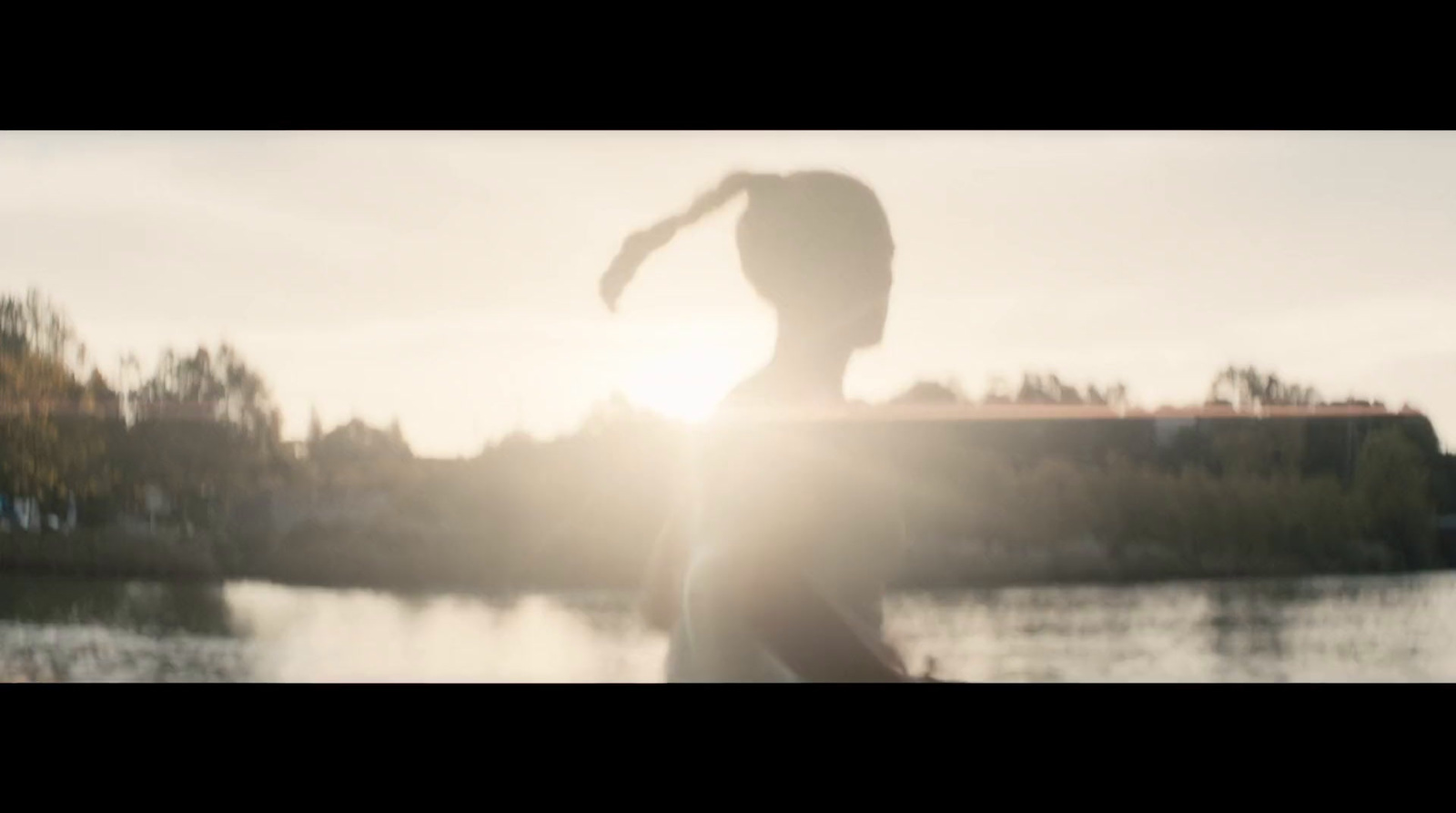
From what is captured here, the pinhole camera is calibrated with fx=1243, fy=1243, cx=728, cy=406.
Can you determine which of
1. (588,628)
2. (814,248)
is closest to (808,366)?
(814,248)

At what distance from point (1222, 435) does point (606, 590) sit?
1.53m

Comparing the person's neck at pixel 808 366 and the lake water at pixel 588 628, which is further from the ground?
the person's neck at pixel 808 366

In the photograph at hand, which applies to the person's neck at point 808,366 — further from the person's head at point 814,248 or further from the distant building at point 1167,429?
the distant building at point 1167,429

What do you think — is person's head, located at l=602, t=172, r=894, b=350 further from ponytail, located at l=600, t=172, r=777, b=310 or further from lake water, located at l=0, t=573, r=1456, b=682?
lake water, located at l=0, t=573, r=1456, b=682

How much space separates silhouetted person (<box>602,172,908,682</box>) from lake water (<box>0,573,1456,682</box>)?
1.66m

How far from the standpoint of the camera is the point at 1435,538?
288 cm

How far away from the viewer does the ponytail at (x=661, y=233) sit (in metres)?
1.08

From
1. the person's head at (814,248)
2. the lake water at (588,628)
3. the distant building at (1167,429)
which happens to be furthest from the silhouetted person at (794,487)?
the distant building at (1167,429)

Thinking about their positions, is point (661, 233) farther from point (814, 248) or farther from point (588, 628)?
point (588, 628)

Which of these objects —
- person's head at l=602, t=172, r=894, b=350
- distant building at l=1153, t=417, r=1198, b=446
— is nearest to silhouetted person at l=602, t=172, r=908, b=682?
person's head at l=602, t=172, r=894, b=350

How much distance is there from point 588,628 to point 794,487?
2.12 meters

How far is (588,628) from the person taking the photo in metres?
2.91

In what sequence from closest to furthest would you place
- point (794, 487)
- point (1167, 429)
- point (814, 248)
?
point (794, 487)
point (814, 248)
point (1167, 429)
